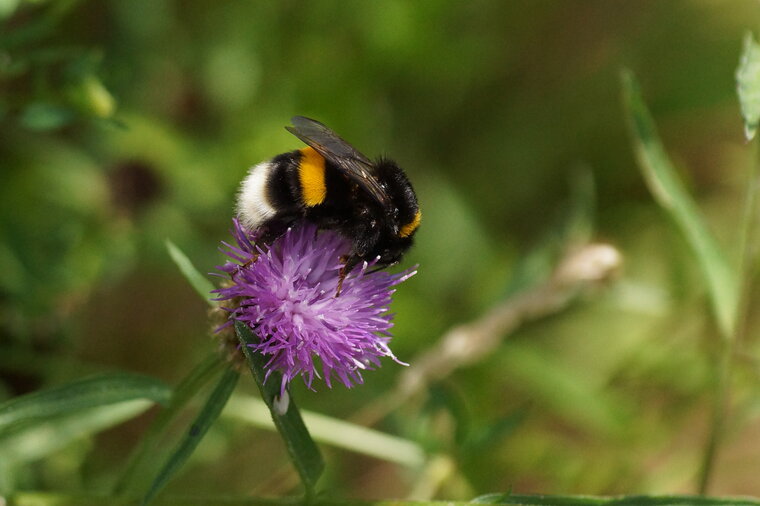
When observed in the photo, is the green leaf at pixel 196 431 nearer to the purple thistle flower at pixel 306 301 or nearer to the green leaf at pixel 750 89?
the purple thistle flower at pixel 306 301

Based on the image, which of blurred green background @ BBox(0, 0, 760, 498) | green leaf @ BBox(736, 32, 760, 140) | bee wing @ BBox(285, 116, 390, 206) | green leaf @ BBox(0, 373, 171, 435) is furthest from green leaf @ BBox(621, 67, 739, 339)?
green leaf @ BBox(0, 373, 171, 435)

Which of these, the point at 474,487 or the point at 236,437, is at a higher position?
the point at 236,437

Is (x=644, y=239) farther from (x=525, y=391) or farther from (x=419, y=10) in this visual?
(x=419, y=10)

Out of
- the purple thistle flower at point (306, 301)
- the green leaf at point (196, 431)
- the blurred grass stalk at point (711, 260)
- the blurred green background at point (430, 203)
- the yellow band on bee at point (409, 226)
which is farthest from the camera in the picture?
the blurred green background at point (430, 203)

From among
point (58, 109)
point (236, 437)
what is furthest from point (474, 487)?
point (58, 109)

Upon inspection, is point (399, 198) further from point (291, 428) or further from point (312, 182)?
point (291, 428)

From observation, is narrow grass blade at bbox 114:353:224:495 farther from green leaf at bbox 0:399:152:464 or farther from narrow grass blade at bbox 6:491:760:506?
green leaf at bbox 0:399:152:464

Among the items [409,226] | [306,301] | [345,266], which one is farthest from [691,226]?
[306,301]

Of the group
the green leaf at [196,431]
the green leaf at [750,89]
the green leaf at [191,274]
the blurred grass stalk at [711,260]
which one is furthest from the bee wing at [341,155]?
the blurred grass stalk at [711,260]
